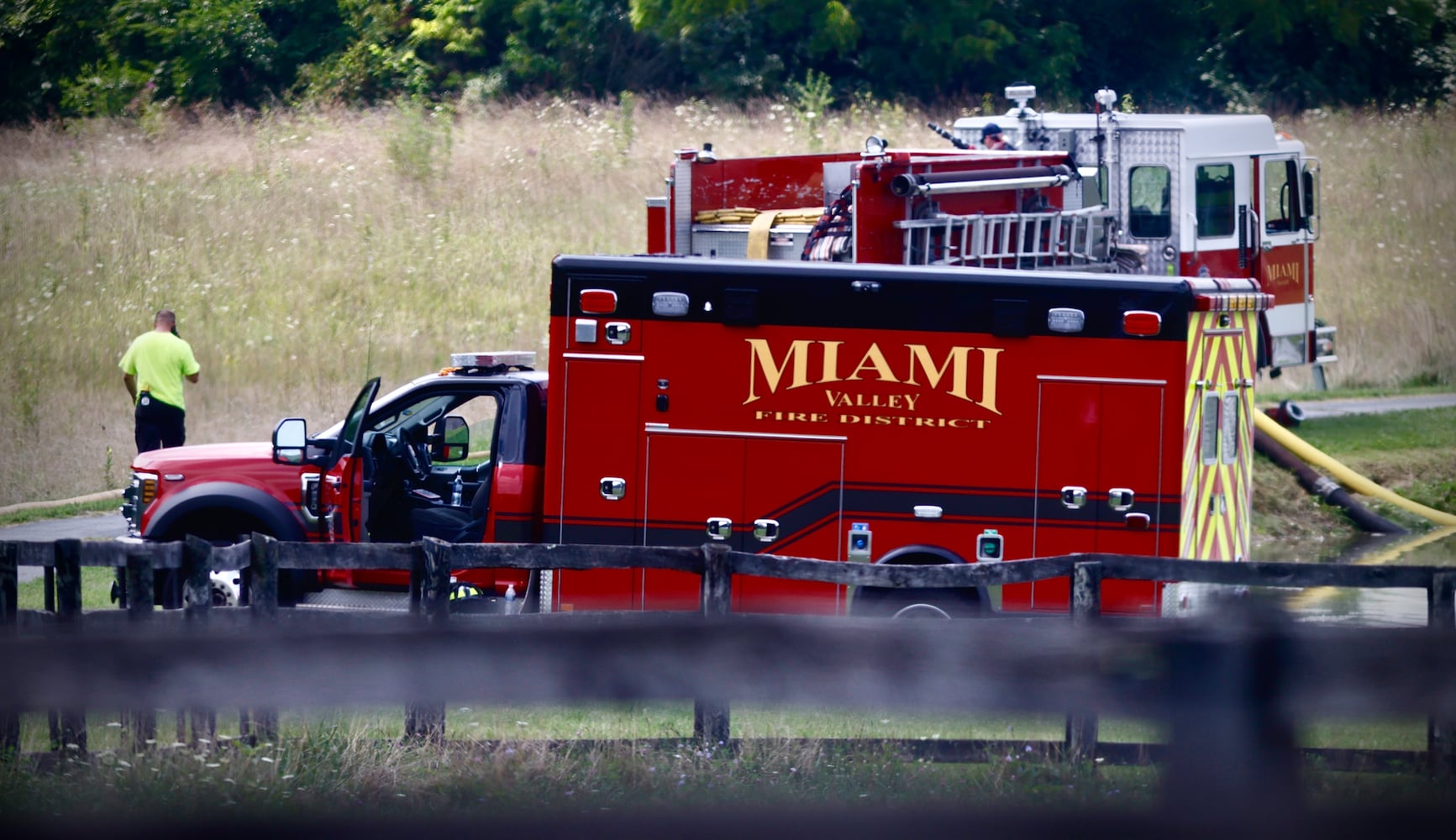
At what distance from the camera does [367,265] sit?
79.8 ft

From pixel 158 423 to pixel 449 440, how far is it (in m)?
5.57

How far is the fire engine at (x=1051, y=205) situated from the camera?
1035 centimetres

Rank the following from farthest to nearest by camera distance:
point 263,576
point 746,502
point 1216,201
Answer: point 1216,201, point 746,502, point 263,576

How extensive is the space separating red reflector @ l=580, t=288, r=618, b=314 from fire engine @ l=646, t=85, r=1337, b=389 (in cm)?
203

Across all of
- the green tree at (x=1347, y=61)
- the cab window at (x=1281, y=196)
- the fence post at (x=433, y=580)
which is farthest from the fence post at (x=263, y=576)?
the green tree at (x=1347, y=61)

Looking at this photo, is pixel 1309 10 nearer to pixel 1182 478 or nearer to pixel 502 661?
pixel 1182 478

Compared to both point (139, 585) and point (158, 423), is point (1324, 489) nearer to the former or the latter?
point (158, 423)

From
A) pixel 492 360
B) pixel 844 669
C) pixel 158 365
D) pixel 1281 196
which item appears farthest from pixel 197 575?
pixel 1281 196

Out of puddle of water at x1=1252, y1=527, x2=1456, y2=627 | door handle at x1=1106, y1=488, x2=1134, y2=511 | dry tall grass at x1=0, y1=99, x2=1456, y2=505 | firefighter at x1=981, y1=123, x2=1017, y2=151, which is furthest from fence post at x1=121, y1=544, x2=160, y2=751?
dry tall grass at x1=0, y1=99, x2=1456, y2=505

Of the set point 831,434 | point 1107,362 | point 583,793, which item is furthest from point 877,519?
point 583,793

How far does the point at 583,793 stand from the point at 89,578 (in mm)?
8106

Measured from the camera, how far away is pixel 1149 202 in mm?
16062

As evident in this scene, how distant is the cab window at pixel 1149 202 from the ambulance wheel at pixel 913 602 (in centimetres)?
834

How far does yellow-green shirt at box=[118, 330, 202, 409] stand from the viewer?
47.6 feet
